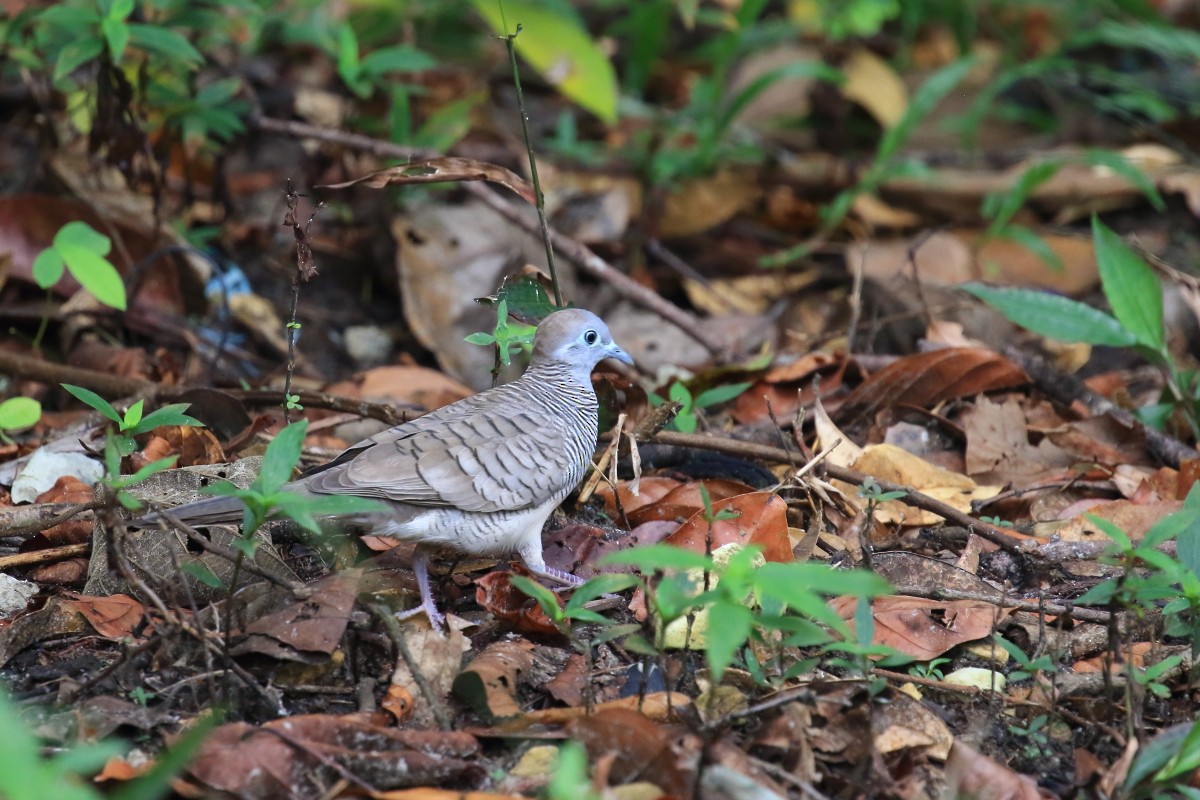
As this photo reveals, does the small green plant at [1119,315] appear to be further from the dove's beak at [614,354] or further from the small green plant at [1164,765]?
the small green plant at [1164,765]

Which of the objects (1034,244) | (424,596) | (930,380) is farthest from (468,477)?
(1034,244)

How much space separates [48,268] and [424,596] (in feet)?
6.67

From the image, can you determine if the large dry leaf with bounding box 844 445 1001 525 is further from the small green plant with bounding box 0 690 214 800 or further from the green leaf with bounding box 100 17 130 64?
the green leaf with bounding box 100 17 130 64

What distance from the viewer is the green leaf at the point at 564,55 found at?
6.96 metres

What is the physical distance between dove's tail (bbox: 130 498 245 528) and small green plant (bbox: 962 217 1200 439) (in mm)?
3218

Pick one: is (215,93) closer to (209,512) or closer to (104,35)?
(104,35)

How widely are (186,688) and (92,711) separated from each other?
239mm

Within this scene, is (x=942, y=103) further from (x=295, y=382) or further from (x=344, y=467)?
(x=344, y=467)

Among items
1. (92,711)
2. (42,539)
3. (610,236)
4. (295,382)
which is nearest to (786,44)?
(610,236)

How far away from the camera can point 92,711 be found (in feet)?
10.1

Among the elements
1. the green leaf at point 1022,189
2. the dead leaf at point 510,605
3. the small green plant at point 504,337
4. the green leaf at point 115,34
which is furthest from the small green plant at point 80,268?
the green leaf at point 1022,189

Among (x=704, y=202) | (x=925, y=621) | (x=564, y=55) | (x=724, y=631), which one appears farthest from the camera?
(x=704, y=202)

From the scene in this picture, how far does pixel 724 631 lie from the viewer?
248 centimetres

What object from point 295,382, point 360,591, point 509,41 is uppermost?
point 509,41
